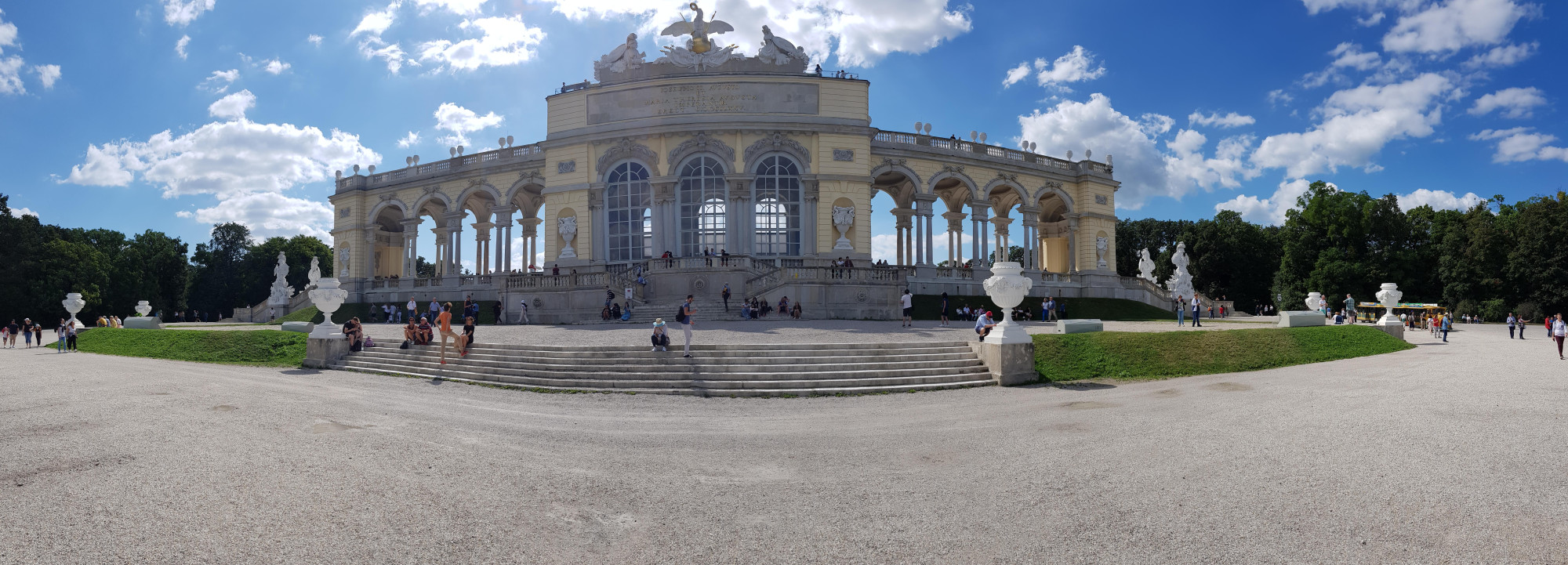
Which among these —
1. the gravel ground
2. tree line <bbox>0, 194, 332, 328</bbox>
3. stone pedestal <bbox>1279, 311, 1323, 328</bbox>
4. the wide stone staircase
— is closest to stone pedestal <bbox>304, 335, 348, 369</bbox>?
the wide stone staircase

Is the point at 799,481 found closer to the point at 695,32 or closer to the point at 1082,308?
the point at 1082,308

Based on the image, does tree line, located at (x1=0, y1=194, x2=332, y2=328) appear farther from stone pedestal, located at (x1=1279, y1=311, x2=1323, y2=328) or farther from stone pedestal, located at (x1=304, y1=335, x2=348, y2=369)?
stone pedestal, located at (x1=1279, y1=311, x2=1323, y2=328)

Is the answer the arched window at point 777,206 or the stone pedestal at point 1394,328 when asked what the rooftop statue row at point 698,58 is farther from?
the stone pedestal at point 1394,328

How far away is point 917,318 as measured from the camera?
3578 centimetres

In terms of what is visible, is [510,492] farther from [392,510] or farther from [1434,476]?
[1434,476]

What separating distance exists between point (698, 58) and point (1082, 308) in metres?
26.4

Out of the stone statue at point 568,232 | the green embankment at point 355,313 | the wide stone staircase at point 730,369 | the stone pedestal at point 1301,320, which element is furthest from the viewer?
the stone statue at point 568,232

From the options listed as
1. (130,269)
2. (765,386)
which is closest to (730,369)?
(765,386)

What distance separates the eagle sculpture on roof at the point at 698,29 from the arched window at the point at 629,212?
8.73 m

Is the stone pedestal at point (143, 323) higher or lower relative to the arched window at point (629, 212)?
lower

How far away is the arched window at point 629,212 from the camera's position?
44.0m

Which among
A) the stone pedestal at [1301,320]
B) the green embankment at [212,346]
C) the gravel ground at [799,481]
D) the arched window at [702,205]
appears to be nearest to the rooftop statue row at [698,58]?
the arched window at [702,205]

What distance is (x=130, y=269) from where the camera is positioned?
7138cm

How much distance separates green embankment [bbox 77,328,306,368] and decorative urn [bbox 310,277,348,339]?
1373 mm
